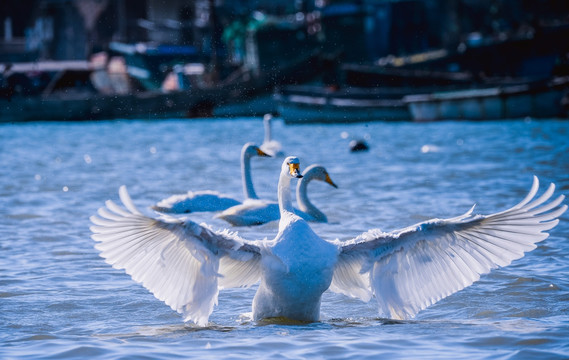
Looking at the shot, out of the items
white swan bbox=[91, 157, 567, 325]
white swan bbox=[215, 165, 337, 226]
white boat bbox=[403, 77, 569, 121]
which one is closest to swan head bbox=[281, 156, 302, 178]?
white swan bbox=[91, 157, 567, 325]

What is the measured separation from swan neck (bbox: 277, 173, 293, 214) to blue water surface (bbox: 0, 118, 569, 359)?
855mm

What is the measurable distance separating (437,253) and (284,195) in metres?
1.23

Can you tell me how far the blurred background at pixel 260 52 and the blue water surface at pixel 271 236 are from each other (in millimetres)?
14588

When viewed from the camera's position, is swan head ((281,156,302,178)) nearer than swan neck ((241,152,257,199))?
Yes

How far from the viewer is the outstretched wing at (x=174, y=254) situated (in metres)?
5.87

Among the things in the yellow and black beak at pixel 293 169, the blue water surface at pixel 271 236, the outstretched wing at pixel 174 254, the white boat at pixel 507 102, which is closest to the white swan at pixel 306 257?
the outstretched wing at pixel 174 254

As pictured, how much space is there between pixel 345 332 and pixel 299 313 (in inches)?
14.0

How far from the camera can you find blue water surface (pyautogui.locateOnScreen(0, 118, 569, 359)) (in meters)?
5.86

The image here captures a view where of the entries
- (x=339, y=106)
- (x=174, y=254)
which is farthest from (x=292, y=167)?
(x=339, y=106)

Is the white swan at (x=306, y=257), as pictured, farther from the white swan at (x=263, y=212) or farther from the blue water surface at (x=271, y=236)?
the white swan at (x=263, y=212)

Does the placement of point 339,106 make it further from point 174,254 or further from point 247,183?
point 174,254

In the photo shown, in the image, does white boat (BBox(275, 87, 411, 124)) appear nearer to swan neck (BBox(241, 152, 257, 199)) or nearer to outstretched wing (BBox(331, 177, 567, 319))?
swan neck (BBox(241, 152, 257, 199))

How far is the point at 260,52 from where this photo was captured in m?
48.5

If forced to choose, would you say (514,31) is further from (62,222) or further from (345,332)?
(345,332)
